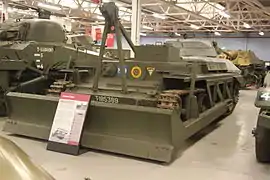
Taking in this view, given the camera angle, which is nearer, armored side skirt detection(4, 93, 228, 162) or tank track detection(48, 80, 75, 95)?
armored side skirt detection(4, 93, 228, 162)

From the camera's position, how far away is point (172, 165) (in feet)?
13.5

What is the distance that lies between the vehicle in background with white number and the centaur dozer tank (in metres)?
0.85

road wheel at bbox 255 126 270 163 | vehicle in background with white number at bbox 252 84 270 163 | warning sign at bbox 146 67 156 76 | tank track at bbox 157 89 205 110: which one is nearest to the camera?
vehicle in background with white number at bbox 252 84 270 163

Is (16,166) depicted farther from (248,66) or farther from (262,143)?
(248,66)

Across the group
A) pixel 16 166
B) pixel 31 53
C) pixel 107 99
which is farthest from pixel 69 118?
pixel 16 166

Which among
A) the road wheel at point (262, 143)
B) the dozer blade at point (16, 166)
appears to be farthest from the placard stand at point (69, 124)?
the dozer blade at point (16, 166)

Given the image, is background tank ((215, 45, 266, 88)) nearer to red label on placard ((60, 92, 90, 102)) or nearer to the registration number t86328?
the registration number t86328

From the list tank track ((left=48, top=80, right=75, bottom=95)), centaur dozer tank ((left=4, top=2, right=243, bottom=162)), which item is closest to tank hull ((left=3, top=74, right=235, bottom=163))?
centaur dozer tank ((left=4, top=2, right=243, bottom=162))

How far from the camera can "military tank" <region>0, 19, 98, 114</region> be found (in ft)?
21.6

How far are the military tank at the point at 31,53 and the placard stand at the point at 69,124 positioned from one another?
1456 millimetres

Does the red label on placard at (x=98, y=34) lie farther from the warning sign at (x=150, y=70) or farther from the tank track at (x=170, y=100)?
the tank track at (x=170, y=100)

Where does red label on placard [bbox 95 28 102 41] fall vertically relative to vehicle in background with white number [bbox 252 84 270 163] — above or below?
above

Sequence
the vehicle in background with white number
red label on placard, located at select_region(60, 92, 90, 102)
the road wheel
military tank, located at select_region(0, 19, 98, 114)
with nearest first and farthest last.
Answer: the vehicle in background with white number
the road wheel
red label on placard, located at select_region(60, 92, 90, 102)
military tank, located at select_region(0, 19, 98, 114)

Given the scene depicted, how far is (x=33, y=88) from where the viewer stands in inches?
254
